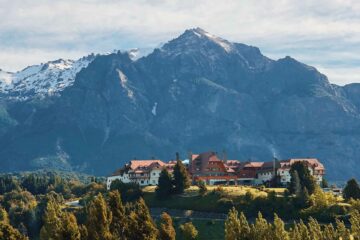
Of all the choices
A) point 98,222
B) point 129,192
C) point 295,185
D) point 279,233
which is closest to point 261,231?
point 279,233

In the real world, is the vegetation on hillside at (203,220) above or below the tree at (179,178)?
below

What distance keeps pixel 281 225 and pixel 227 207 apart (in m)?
62.7

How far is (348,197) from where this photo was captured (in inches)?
6880

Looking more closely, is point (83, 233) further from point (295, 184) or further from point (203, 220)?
point (295, 184)

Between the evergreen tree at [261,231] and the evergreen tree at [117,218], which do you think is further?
the evergreen tree at [117,218]

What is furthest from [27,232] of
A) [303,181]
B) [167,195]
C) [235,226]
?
[235,226]

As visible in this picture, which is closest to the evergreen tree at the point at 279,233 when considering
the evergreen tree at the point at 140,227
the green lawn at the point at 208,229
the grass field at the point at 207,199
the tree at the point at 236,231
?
the tree at the point at 236,231

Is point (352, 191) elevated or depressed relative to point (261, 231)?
elevated

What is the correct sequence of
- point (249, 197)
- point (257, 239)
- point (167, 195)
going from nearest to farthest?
point (257, 239)
point (249, 197)
point (167, 195)

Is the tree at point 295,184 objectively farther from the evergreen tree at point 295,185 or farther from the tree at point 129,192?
the tree at point 129,192

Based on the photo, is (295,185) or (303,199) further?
(295,185)


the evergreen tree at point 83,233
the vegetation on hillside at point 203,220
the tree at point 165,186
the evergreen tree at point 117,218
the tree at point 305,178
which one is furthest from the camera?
the tree at point 165,186

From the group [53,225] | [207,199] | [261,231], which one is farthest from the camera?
[207,199]

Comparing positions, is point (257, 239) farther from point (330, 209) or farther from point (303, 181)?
point (303, 181)
